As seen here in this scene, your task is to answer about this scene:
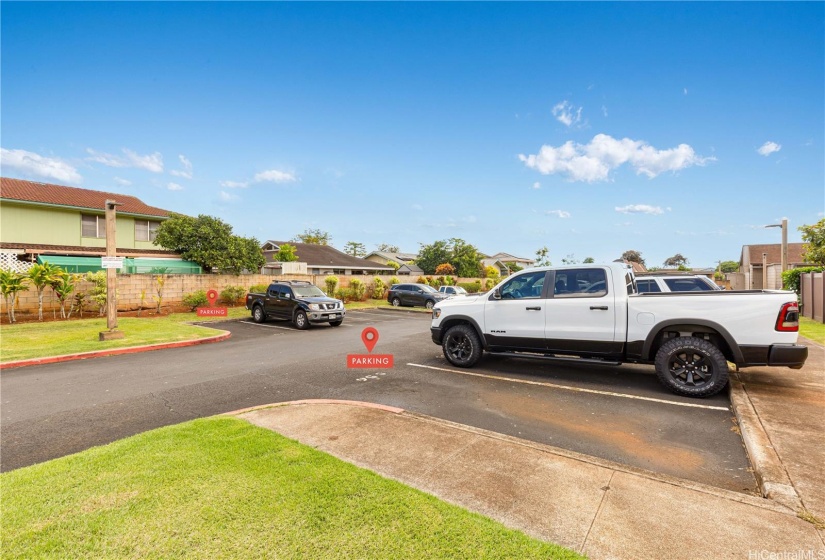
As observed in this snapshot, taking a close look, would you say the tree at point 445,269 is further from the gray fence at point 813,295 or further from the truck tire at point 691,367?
the truck tire at point 691,367

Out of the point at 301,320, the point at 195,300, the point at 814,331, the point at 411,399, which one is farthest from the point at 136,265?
the point at 814,331

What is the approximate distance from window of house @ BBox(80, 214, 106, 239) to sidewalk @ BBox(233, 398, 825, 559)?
27.0 m

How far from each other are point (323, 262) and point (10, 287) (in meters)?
25.4

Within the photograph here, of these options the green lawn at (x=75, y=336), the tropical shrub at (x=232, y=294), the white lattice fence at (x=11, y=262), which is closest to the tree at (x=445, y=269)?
the tropical shrub at (x=232, y=294)

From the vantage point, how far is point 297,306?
584 inches

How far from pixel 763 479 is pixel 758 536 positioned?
0.97 m

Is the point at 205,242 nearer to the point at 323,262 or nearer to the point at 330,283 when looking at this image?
the point at 330,283

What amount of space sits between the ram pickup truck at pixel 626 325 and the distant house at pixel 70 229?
19311 millimetres

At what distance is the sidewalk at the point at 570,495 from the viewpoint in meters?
2.55

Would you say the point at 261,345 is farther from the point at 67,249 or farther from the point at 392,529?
the point at 67,249

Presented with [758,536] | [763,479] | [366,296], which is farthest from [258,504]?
[366,296]

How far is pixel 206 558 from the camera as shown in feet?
7.65

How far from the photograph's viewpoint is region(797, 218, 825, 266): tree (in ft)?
→ 57.6

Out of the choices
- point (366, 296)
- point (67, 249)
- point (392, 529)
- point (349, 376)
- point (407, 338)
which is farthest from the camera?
point (366, 296)
